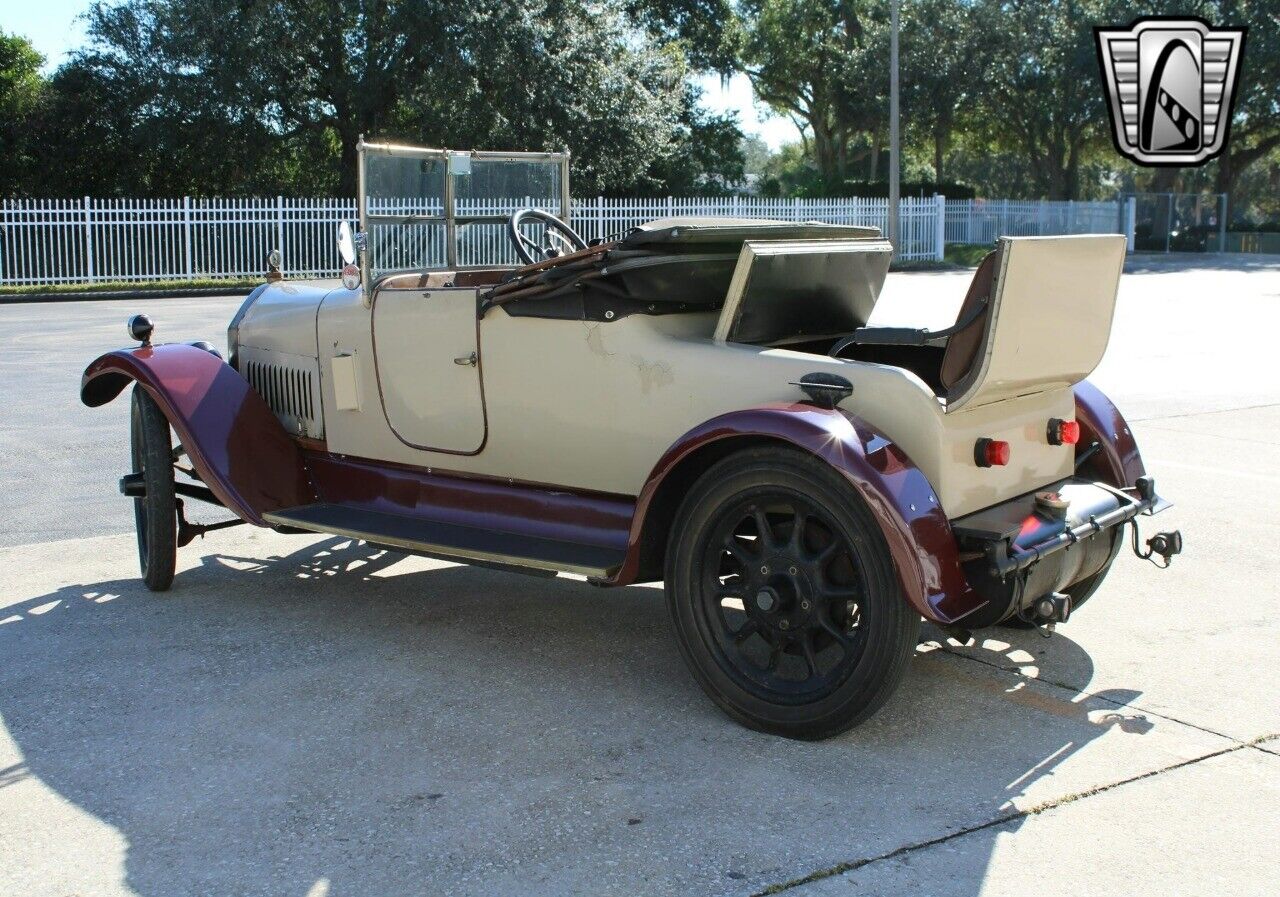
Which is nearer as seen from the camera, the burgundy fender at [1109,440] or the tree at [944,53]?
the burgundy fender at [1109,440]

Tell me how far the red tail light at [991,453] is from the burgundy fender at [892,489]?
289 millimetres

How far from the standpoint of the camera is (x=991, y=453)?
3.80m

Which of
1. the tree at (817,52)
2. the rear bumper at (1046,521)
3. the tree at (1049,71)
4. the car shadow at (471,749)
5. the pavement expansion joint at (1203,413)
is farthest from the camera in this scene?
the tree at (817,52)

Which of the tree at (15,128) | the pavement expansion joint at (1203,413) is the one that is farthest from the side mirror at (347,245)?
the tree at (15,128)

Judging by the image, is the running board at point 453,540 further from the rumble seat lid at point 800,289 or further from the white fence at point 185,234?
the white fence at point 185,234

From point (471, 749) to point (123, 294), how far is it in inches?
834

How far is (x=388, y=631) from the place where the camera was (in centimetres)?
473

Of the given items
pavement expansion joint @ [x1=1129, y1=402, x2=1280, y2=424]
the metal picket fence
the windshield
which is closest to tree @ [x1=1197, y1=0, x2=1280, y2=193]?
the metal picket fence

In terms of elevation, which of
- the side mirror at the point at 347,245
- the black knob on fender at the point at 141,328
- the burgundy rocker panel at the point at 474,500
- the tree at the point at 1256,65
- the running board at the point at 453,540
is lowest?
the running board at the point at 453,540

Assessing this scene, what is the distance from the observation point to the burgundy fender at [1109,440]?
14.8 ft

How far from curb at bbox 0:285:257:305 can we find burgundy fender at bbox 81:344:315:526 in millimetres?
18248

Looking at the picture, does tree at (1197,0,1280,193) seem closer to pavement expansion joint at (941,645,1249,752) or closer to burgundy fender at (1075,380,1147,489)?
burgundy fender at (1075,380,1147,489)

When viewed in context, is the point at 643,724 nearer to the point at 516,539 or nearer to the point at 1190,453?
the point at 516,539

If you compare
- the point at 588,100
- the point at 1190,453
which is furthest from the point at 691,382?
the point at 588,100
